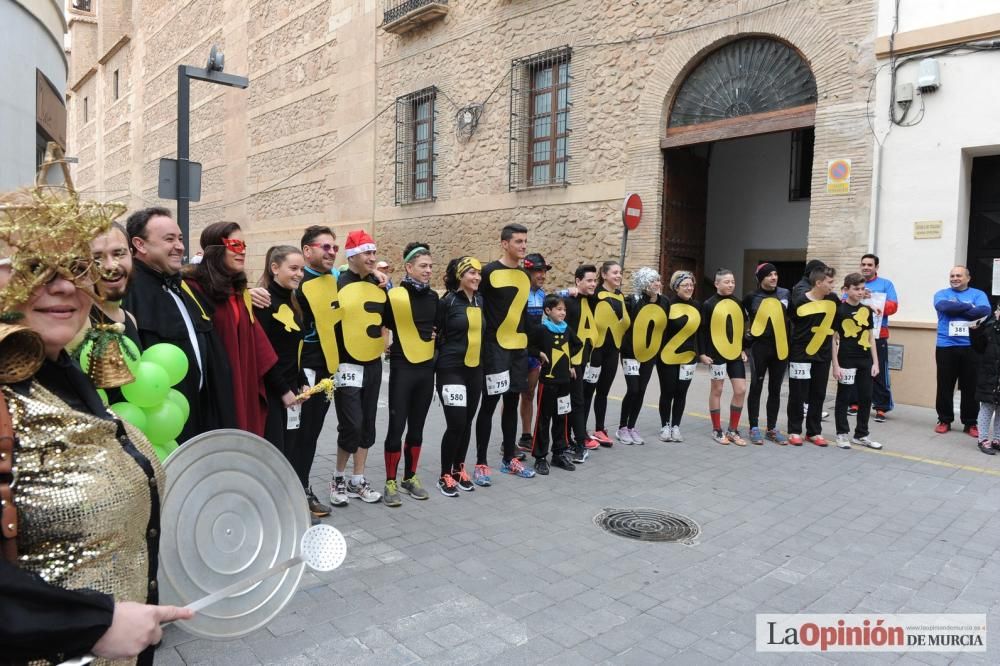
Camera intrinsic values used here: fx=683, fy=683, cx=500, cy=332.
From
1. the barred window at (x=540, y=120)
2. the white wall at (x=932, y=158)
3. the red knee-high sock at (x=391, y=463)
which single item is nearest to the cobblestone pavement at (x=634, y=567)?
the red knee-high sock at (x=391, y=463)

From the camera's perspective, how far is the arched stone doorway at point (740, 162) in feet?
36.9

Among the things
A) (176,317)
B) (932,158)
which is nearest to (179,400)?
A: (176,317)

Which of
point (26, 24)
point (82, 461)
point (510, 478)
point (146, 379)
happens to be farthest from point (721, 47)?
point (82, 461)

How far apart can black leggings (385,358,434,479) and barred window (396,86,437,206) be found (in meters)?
12.8

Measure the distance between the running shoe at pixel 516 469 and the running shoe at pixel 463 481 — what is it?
1.77 ft

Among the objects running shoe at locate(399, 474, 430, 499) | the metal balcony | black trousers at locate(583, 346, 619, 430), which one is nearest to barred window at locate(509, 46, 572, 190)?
the metal balcony

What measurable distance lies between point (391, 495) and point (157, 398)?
9.01ft

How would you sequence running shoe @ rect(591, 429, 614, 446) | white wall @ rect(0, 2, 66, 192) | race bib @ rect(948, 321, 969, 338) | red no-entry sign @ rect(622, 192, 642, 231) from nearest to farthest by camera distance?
running shoe @ rect(591, 429, 614, 446) → race bib @ rect(948, 321, 969, 338) → white wall @ rect(0, 2, 66, 192) → red no-entry sign @ rect(622, 192, 642, 231)

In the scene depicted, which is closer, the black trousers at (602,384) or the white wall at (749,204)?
the black trousers at (602,384)

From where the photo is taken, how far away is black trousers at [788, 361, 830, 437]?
24.6 ft

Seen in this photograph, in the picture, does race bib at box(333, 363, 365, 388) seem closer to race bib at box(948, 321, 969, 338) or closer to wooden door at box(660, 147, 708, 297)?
race bib at box(948, 321, 969, 338)

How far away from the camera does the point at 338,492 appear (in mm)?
5324

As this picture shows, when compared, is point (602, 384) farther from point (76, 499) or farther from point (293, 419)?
point (76, 499)

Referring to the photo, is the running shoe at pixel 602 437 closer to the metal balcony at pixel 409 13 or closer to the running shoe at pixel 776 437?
the running shoe at pixel 776 437
